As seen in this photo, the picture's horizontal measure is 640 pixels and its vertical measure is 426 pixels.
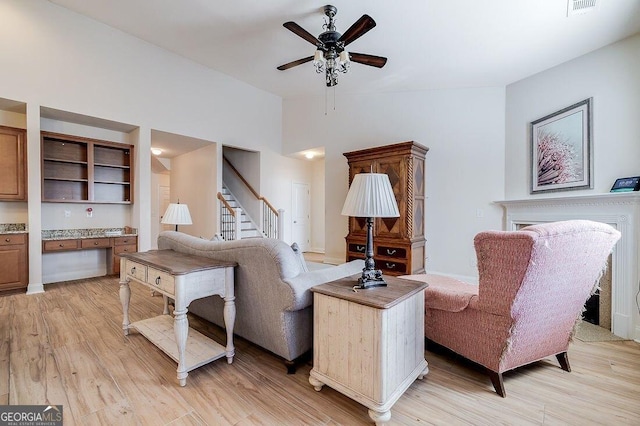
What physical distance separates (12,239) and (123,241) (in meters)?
1.20

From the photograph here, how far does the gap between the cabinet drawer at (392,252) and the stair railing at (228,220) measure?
274cm

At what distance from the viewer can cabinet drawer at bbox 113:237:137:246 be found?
4.43 meters

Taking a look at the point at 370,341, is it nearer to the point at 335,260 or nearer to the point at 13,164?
the point at 335,260

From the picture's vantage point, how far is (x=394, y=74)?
4.24 meters

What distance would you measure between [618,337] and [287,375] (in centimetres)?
287

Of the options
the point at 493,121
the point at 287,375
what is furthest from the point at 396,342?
the point at 493,121

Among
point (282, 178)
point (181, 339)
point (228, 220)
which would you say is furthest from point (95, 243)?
point (282, 178)

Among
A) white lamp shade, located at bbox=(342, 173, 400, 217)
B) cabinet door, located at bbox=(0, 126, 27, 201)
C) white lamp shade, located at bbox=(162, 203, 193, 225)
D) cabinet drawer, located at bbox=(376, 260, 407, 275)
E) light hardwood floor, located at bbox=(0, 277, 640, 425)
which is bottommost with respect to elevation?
light hardwood floor, located at bbox=(0, 277, 640, 425)

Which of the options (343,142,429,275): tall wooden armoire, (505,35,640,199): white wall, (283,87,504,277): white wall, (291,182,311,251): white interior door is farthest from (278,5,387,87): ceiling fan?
(291,182,311,251): white interior door

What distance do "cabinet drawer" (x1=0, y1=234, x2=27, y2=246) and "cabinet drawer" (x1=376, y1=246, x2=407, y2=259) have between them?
4.76 m

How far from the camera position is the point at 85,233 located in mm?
4469

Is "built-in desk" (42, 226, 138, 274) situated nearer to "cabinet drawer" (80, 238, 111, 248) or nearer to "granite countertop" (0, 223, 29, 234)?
"cabinet drawer" (80, 238, 111, 248)

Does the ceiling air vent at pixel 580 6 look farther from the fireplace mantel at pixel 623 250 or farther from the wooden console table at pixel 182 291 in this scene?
the wooden console table at pixel 182 291

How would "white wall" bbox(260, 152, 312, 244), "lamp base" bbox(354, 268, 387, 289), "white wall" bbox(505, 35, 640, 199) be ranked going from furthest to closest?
"white wall" bbox(260, 152, 312, 244), "white wall" bbox(505, 35, 640, 199), "lamp base" bbox(354, 268, 387, 289)
